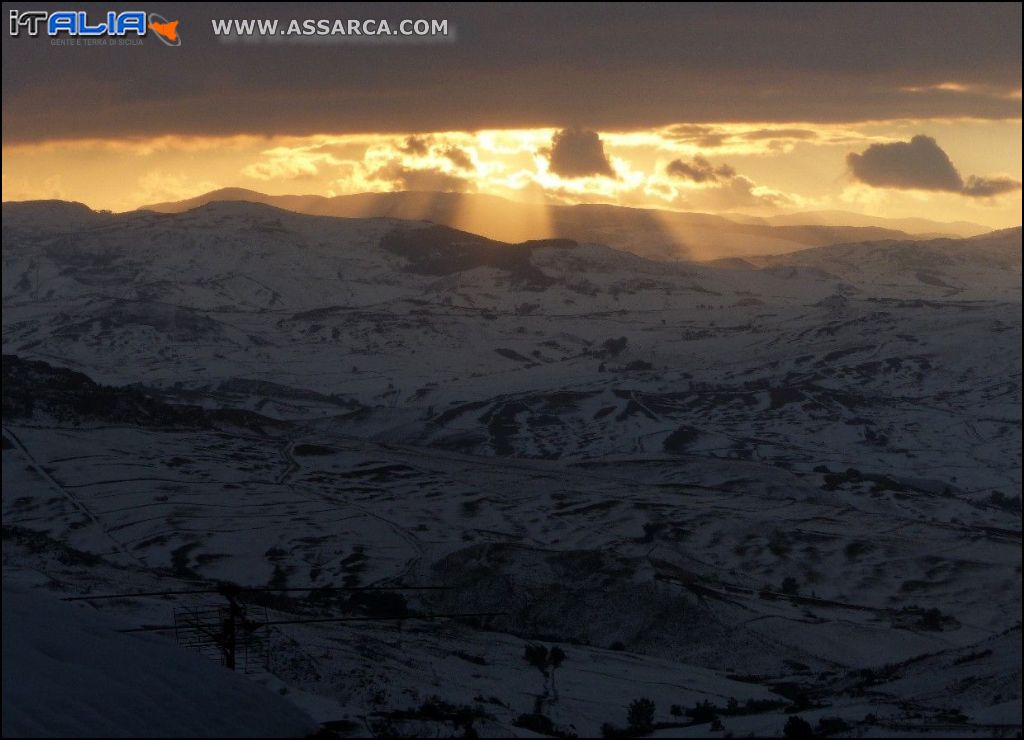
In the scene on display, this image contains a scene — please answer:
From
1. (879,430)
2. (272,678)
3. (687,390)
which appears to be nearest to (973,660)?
(272,678)

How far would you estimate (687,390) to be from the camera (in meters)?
152

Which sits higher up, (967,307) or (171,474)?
(967,307)

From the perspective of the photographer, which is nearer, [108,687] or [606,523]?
[108,687]

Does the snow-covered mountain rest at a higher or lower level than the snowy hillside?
lower

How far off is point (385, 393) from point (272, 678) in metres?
142

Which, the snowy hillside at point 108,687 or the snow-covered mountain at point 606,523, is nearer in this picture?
the snowy hillside at point 108,687

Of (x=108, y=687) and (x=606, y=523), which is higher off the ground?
(x=108, y=687)

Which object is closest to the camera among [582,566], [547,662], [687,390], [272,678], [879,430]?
[272,678]

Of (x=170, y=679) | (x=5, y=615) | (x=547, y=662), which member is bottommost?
(x=547, y=662)

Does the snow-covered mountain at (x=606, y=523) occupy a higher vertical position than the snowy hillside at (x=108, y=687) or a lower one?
lower

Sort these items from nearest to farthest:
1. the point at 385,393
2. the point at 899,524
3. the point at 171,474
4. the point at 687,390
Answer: the point at 899,524
the point at 171,474
the point at 687,390
the point at 385,393

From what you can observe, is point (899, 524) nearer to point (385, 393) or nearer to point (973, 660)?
point (973, 660)

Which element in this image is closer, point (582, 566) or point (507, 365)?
point (582, 566)

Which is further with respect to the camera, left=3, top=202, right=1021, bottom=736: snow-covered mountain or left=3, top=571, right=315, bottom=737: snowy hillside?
left=3, top=202, right=1021, bottom=736: snow-covered mountain
